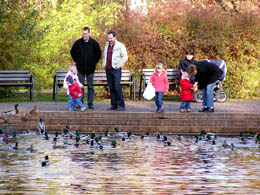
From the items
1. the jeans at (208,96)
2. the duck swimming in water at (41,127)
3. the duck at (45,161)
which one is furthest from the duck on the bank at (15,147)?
the jeans at (208,96)

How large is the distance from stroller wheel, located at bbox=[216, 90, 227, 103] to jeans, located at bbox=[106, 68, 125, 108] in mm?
3955

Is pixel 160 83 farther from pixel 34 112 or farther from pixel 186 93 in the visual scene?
pixel 34 112

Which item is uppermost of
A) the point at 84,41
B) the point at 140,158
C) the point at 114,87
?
the point at 84,41

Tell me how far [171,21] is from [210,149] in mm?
10197

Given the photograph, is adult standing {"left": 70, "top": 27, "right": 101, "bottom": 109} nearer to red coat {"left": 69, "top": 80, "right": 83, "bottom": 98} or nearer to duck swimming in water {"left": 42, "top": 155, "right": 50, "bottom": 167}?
red coat {"left": 69, "top": 80, "right": 83, "bottom": 98}

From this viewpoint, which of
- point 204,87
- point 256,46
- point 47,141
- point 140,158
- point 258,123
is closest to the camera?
point 140,158

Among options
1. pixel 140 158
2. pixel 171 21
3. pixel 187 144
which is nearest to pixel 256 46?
pixel 171 21

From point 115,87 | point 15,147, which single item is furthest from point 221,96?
point 15,147

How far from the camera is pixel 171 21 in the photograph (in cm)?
2130

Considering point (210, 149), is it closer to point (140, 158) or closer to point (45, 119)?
point (140, 158)

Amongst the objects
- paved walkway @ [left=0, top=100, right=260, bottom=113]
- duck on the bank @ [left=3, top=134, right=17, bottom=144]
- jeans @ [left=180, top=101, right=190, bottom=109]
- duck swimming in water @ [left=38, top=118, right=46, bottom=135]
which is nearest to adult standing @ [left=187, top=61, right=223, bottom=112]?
jeans @ [left=180, top=101, right=190, bottom=109]

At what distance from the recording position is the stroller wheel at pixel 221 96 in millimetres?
19156

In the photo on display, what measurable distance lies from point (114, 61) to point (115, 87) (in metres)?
0.62

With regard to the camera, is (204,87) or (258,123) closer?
(258,123)
